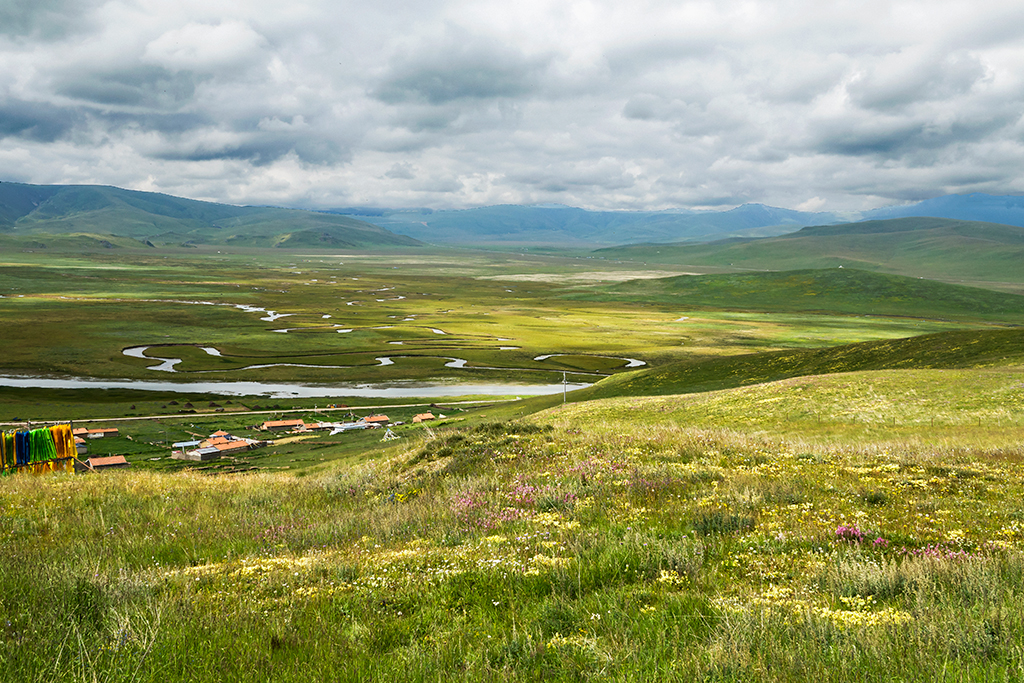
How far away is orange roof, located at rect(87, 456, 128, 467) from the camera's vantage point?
59219 mm

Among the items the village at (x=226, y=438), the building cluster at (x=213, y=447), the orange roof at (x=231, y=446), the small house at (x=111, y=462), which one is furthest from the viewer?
the orange roof at (x=231, y=446)

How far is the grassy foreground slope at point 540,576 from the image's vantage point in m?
5.49

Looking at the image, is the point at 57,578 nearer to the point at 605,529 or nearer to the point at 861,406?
the point at 605,529

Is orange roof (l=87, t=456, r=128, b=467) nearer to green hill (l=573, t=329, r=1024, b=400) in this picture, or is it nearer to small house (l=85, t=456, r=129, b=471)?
small house (l=85, t=456, r=129, b=471)

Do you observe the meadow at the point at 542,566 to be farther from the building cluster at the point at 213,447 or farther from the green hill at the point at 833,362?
the building cluster at the point at 213,447

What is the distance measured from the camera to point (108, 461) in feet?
201

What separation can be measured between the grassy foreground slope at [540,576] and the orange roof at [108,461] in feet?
171

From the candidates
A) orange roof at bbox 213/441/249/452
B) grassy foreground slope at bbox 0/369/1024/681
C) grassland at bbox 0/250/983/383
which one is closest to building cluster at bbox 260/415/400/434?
orange roof at bbox 213/441/249/452

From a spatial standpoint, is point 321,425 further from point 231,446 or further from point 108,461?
point 108,461

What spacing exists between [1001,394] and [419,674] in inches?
1512

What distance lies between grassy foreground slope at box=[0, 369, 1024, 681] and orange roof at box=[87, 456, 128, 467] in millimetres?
52046

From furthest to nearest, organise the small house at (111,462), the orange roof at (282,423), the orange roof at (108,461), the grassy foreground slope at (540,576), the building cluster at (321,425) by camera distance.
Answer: the orange roof at (282,423) → the building cluster at (321,425) → the small house at (111,462) → the orange roof at (108,461) → the grassy foreground slope at (540,576)

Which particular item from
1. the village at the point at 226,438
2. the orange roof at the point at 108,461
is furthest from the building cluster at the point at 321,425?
the orange roof at the point at 108,461

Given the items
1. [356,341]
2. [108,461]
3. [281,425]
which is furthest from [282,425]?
[356,341]
